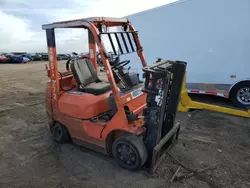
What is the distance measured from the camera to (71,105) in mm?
3789

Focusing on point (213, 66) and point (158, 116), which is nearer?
point (158, 116)

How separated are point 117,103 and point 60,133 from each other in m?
1.67

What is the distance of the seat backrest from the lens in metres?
3.97

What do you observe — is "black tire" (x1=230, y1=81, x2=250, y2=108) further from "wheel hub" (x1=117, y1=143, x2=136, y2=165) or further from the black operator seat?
"wheel hub" (x1=117, y1=143, x2=136, y2=165)

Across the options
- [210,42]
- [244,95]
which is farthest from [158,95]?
[244,95]

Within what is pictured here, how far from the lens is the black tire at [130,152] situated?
10.4 feet

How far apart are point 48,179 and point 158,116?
191 cm

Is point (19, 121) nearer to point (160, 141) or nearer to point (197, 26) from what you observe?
point (160, 141)

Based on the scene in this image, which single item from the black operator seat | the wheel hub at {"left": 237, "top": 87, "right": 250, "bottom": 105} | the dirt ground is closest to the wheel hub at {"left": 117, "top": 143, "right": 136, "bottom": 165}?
the dirt ground

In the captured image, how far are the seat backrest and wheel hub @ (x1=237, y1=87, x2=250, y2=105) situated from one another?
4.25m

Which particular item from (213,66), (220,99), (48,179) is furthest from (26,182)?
(220,99)

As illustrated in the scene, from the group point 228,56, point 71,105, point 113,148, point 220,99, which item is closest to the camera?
point 113,148

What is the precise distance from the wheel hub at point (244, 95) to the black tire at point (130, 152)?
169 inches

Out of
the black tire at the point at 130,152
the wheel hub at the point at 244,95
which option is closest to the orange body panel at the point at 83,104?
the black tire at the point at 130,152
